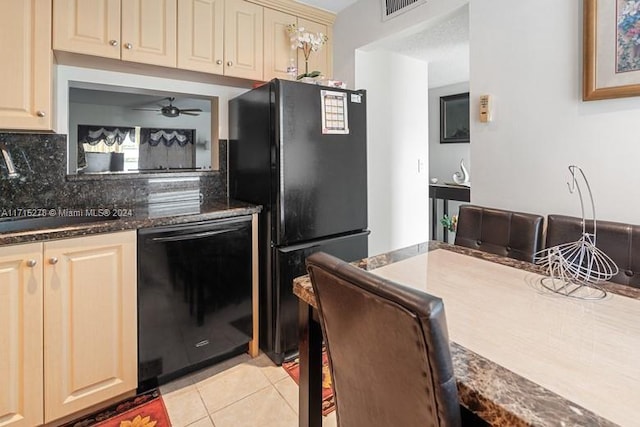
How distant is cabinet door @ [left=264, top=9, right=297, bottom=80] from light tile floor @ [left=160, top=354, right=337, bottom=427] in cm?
193

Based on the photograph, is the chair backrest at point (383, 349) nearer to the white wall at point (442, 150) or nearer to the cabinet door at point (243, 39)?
the cabinet door at point (243, 39)

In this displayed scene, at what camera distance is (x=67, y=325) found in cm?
156

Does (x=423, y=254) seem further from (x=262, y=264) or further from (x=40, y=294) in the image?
(x=40, y=294)

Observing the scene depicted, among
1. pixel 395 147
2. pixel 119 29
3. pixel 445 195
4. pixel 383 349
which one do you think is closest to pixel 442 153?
pixel 445 195

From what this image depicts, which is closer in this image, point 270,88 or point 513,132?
point 513,132

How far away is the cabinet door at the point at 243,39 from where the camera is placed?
7.36 ft

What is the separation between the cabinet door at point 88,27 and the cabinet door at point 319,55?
1.21 m

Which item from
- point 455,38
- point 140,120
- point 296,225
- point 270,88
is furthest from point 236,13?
point 140,120

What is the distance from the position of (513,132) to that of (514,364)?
4.73 feet

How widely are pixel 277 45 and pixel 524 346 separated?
2.39m

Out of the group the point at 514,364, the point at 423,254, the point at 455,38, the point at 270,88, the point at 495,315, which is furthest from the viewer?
the point at 455,38

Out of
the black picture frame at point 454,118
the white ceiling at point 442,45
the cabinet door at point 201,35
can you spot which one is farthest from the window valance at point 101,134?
the black picture frame at point 454,118

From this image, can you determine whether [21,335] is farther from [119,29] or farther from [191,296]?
[119,29]

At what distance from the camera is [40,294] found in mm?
1482
